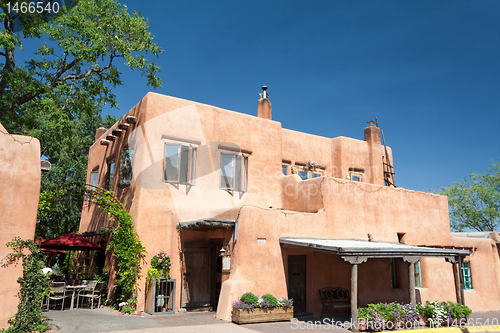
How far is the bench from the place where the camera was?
14.3 metres

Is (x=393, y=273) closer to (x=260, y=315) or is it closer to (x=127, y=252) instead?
(x=260, y=315)

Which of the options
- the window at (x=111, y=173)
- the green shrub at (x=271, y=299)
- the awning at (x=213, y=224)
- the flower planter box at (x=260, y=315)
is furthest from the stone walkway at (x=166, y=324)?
the window at (x=111, y=173)

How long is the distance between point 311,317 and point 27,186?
10.4 meters

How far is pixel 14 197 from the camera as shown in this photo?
963 cm

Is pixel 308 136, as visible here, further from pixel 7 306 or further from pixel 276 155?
pixel 7 306

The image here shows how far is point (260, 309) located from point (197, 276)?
11.0 feet

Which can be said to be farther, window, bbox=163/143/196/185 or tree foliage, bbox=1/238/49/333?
window, bbox=163/143/196/185

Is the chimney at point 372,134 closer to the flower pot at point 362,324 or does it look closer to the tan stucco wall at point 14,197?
the flower pot at point 362,324

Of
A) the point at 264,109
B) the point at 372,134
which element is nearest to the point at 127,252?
the point at 264,109

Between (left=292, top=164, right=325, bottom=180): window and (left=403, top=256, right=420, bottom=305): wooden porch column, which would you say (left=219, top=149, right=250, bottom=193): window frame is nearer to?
(left=292, top=164, right=325, bottom=180): window

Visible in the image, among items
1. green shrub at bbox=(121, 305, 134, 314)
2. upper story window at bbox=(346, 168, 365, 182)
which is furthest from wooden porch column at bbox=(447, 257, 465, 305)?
green shrub at bbox=(121, 305, 134, 314)

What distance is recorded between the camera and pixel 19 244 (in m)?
9.50

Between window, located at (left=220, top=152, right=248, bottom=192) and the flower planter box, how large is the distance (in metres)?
5.45

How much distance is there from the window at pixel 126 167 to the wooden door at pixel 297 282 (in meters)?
7.15
